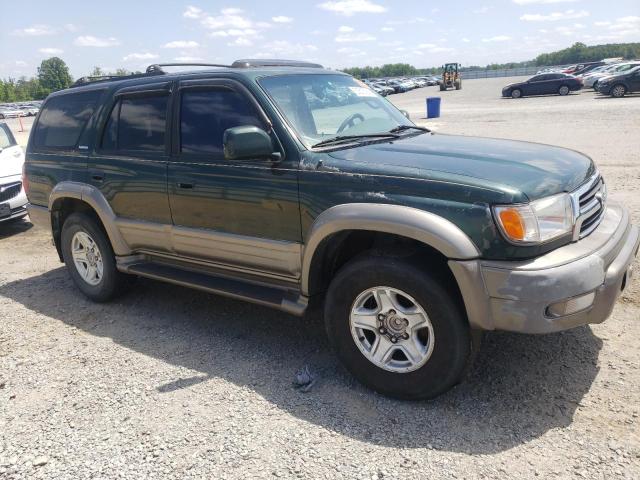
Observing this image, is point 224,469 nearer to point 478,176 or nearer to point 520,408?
point 520,408

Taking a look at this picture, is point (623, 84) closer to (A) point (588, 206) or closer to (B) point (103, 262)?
(A) point (588, 206)

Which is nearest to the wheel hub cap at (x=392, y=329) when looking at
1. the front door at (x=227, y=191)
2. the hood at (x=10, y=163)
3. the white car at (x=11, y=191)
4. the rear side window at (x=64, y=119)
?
the front door at (x=227, y=191)

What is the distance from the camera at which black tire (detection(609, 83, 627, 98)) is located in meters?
25.3

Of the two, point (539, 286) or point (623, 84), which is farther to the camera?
point (623, 84)

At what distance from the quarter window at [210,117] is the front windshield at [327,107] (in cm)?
23

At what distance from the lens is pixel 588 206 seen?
3152 millimetres

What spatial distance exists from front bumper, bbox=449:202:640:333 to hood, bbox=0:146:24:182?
25.6 ft

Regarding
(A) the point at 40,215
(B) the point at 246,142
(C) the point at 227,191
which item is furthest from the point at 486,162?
(A) the point at 40,215

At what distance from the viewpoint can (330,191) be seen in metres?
3.23

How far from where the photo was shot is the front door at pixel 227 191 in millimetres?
3500

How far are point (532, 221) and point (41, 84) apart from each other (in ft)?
421

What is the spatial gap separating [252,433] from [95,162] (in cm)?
289

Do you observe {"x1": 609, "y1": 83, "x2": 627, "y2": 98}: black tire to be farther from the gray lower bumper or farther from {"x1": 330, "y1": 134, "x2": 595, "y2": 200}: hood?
the gray lower bumper

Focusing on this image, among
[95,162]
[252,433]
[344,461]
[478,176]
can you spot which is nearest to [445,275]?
[478,176]
